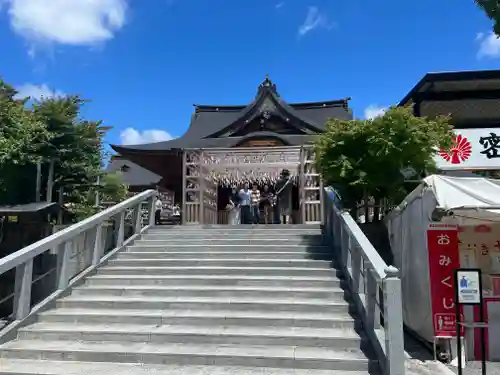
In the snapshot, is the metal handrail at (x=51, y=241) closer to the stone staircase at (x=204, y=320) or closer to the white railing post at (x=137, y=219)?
the white railing post at (x=137, y=219)

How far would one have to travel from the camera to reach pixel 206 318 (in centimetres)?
569

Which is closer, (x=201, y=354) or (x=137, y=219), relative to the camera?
(x=201, y=354)

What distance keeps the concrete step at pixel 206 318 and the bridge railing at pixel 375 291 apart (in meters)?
0.38

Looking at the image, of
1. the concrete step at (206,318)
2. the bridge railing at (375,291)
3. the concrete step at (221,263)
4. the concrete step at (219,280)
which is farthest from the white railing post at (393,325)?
the concrete step at (221,263)

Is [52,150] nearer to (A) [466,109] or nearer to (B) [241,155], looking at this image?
(B) [241,155]

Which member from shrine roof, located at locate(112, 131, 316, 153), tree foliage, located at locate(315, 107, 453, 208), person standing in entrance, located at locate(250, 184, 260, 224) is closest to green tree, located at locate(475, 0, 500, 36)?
tree foliage, located at locate(315, 107, 453, 208)

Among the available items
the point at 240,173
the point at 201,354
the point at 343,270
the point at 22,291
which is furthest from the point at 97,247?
the point at 240,173

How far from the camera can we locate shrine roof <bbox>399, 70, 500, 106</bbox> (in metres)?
11.4

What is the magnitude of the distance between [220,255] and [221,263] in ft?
1.39

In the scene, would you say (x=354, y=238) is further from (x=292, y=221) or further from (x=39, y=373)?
(x=292, y=221)

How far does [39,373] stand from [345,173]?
18.4ft

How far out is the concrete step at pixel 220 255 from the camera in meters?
7.64

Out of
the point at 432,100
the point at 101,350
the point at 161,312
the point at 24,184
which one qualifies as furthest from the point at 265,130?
the point at 101,350

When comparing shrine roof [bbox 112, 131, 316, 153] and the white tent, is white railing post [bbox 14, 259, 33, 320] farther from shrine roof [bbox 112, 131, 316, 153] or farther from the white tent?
shrine roof [bbox 112, 131, 316, 153]
